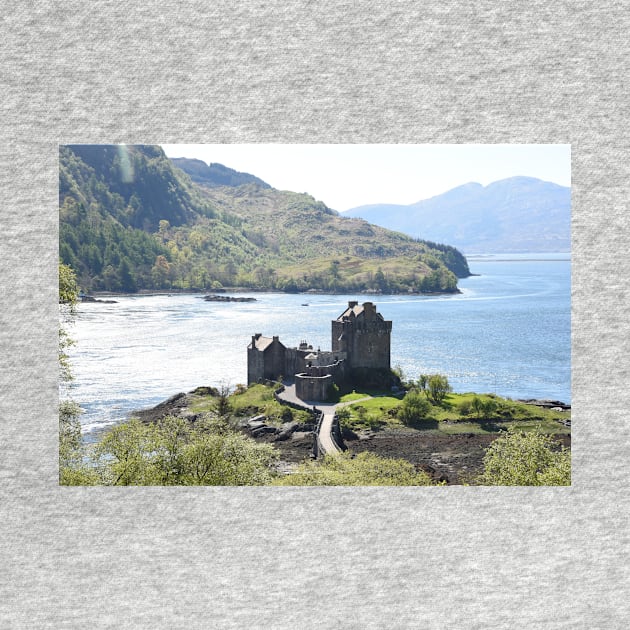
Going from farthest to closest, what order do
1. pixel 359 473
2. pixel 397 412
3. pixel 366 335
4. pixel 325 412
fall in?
pixel 325 412 < pixel 366 335 < pixel 397 412 < pixel 359 473

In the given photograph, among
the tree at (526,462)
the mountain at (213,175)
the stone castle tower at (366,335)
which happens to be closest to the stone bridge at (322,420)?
the stone castle tower at (366,335)

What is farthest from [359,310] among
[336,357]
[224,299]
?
[224,299]

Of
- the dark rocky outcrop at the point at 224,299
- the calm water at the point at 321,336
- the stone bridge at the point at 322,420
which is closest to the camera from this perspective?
the calm water at the point at 321,336

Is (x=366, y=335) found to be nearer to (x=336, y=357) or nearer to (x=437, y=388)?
(x=336, y=357)

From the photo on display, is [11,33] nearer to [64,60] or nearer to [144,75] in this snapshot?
[64,60]

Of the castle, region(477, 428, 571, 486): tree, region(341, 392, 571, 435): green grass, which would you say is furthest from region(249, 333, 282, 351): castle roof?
region(477, 428, 571, 486): tree

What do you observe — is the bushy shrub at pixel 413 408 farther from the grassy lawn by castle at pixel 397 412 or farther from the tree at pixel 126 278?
the tree at pixel 126 278
